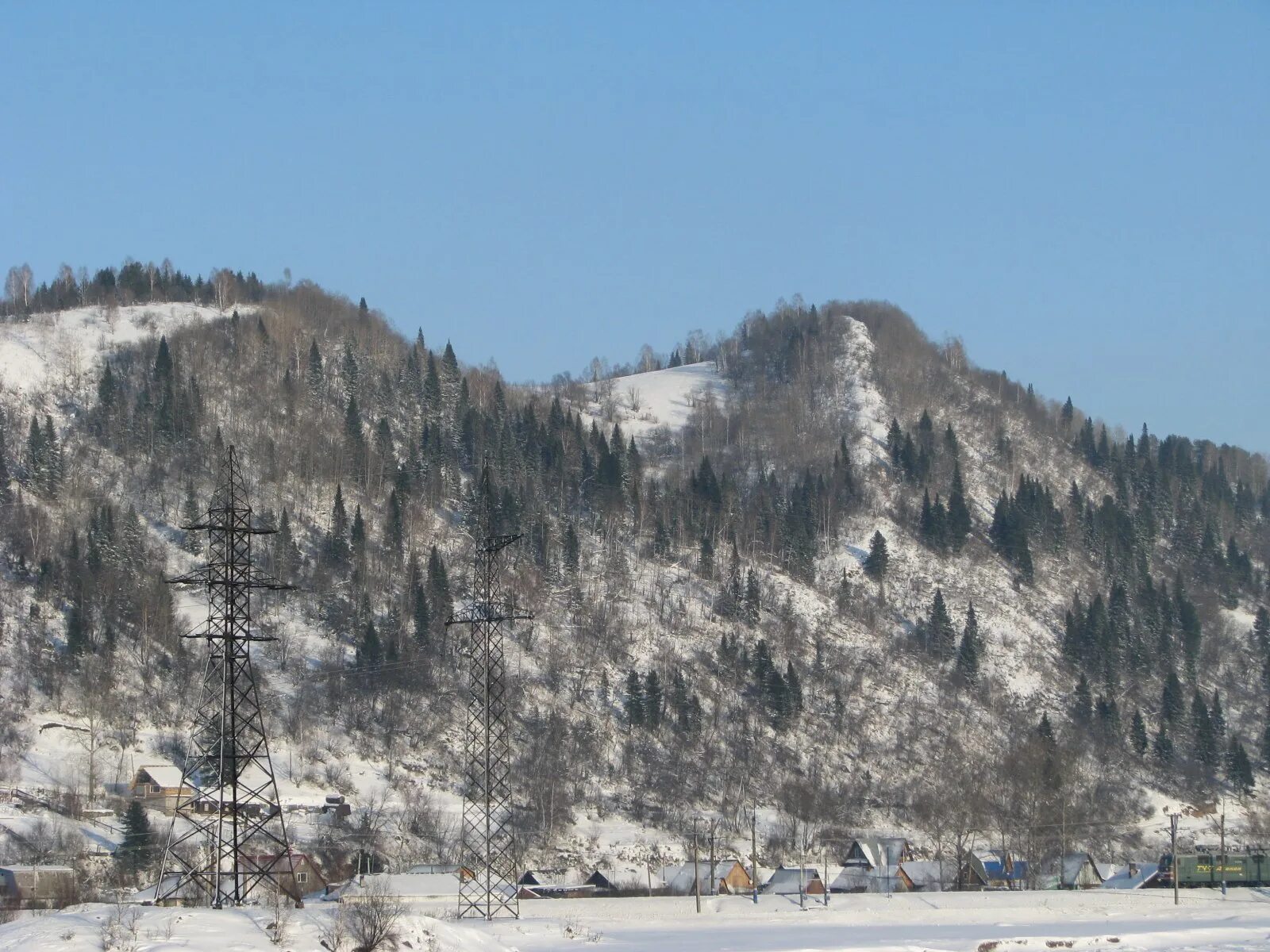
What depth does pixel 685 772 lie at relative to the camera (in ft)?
346

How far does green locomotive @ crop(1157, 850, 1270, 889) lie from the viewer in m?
83.6

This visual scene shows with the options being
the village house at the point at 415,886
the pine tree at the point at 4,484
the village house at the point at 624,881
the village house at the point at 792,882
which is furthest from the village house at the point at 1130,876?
the pine tree at the point at 4,484

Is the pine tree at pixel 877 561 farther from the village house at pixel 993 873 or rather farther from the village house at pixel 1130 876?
the village house at pixel 1130 876

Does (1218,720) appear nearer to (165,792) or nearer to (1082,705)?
(1082,705)

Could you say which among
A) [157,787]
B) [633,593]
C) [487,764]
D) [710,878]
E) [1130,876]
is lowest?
[1130,876]

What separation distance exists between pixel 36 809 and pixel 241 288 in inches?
3996

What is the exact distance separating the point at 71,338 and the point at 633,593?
6237 centimetres

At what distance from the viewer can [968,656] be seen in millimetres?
126875

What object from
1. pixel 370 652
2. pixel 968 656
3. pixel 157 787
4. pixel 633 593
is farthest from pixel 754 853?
pixel 968 656

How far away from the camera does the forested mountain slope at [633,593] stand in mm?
101500

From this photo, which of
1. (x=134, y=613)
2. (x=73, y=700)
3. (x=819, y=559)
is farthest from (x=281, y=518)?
(x=819, y=559)

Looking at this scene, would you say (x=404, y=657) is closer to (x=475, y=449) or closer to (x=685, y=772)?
(x=685, y=772)

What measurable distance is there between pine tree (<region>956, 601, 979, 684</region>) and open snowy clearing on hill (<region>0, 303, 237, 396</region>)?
79.4m

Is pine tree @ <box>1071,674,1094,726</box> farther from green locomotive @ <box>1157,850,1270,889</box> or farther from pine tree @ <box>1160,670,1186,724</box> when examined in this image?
green locomotive @ <box>1157,850,1270,889</box>
